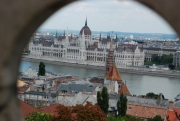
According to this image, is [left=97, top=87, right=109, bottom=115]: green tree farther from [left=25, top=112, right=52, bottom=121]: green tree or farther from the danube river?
the danube river

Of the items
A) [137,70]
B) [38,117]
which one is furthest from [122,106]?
[137,70]

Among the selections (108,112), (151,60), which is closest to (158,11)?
(108,112)

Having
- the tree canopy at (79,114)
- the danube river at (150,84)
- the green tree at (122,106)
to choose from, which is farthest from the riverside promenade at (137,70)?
the tree canopy at (79,114)

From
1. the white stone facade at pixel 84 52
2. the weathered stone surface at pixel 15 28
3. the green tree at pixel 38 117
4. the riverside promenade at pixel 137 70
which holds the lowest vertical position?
the riverside promenade at pixel 137 70

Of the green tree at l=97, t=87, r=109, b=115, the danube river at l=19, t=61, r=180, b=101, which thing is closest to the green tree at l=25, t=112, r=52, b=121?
the green tree at l=97, t=87, r=109, b=115

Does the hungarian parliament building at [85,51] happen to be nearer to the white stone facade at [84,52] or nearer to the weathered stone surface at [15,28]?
the white stone facade at [84,52]

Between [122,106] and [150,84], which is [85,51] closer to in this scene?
[150,84]
